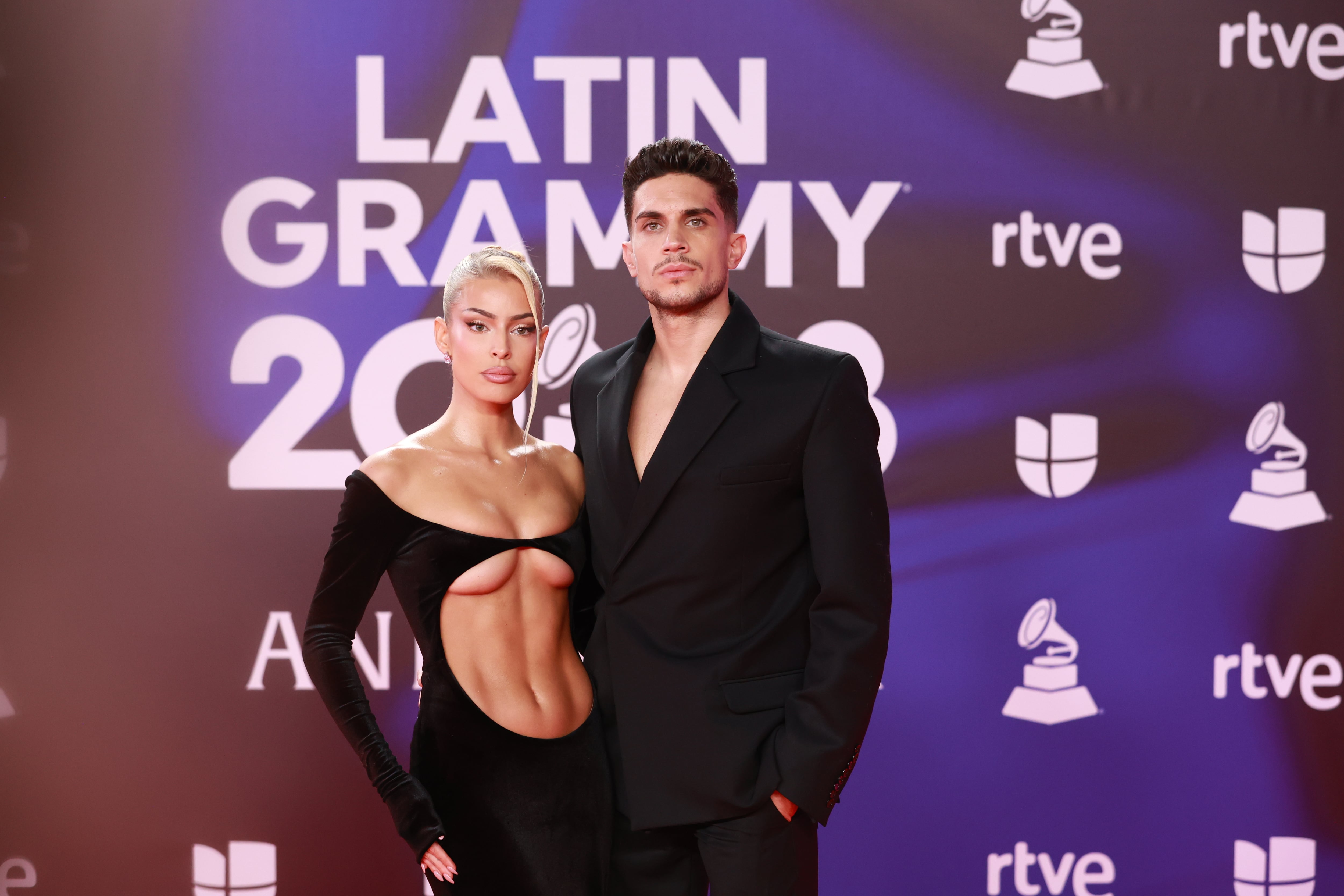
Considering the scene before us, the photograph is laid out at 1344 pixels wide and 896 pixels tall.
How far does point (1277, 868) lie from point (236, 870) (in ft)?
10.7

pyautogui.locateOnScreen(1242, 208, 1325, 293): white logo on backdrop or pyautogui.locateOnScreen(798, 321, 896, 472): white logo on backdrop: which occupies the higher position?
pyautogui.locateOnScreen(1242, 208, 1325, 293): white logo on backdrop

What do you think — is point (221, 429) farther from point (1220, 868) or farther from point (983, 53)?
point (1220, 868)

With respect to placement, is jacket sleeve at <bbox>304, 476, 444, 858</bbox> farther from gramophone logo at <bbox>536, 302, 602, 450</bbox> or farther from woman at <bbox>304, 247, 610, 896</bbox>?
gramophone logo at <bbox>536, 302, 602, 450</bbox>

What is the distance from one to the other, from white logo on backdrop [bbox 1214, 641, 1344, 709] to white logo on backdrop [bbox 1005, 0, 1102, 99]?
1.81 metres

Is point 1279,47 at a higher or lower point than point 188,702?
higher

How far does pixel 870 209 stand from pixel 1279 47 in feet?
4.46

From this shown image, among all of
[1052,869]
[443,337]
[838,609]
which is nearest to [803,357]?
[838,609]

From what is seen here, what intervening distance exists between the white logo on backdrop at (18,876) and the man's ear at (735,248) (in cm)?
297

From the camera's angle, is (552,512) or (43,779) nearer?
(552,512)

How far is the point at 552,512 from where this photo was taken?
2000 mm

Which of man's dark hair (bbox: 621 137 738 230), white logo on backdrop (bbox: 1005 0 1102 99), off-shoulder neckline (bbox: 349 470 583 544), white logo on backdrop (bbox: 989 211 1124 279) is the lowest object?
→ off-shoulder neckline (bbox: 349 470 583 544)

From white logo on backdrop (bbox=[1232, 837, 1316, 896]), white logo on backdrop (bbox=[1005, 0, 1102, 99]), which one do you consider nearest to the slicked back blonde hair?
white logo on backdrop (bbox=[1005, 0, 1102, 99])

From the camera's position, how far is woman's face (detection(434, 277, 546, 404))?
1.95 metres

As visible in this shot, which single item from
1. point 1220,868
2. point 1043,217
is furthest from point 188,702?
point 1220,868
